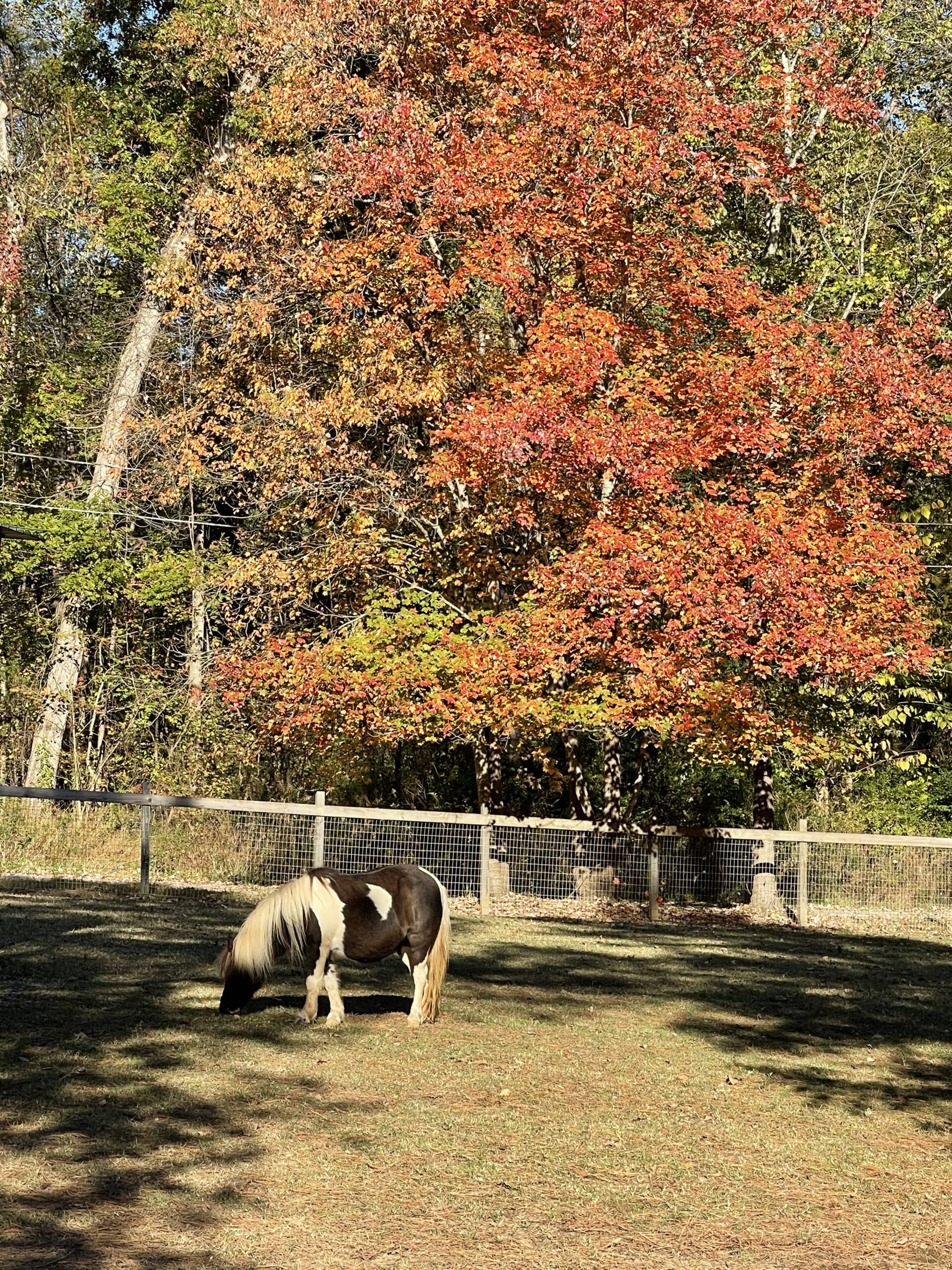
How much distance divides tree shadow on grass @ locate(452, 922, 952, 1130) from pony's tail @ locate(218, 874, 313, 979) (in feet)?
6.85

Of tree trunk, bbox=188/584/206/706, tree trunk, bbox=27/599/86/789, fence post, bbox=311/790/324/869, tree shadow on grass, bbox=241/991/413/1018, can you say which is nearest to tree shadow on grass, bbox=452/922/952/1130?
tree shadow on grass, bbox=241/991/413/1018

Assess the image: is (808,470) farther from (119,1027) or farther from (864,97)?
(119,1027)

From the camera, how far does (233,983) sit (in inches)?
415

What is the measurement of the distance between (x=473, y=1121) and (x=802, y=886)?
12035mm

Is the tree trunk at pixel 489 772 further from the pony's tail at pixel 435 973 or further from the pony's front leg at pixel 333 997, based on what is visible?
the pony's front leg at pixel 333 997

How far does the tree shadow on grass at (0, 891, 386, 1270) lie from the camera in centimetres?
606

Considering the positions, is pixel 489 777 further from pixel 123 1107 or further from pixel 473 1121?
pixel 123 1107

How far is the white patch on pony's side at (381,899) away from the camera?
10797mm

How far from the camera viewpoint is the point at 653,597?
63.0 ft

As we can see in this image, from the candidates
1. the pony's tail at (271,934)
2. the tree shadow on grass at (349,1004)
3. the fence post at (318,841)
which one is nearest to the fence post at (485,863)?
the fence post at (318,841)

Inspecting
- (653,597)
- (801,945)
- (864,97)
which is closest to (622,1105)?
(801,945)

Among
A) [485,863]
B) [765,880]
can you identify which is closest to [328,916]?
[485,863]

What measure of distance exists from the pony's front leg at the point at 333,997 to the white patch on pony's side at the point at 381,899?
20.4 inches

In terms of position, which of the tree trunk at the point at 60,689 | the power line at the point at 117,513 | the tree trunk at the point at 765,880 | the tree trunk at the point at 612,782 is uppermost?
the power line at the point at 117,513
